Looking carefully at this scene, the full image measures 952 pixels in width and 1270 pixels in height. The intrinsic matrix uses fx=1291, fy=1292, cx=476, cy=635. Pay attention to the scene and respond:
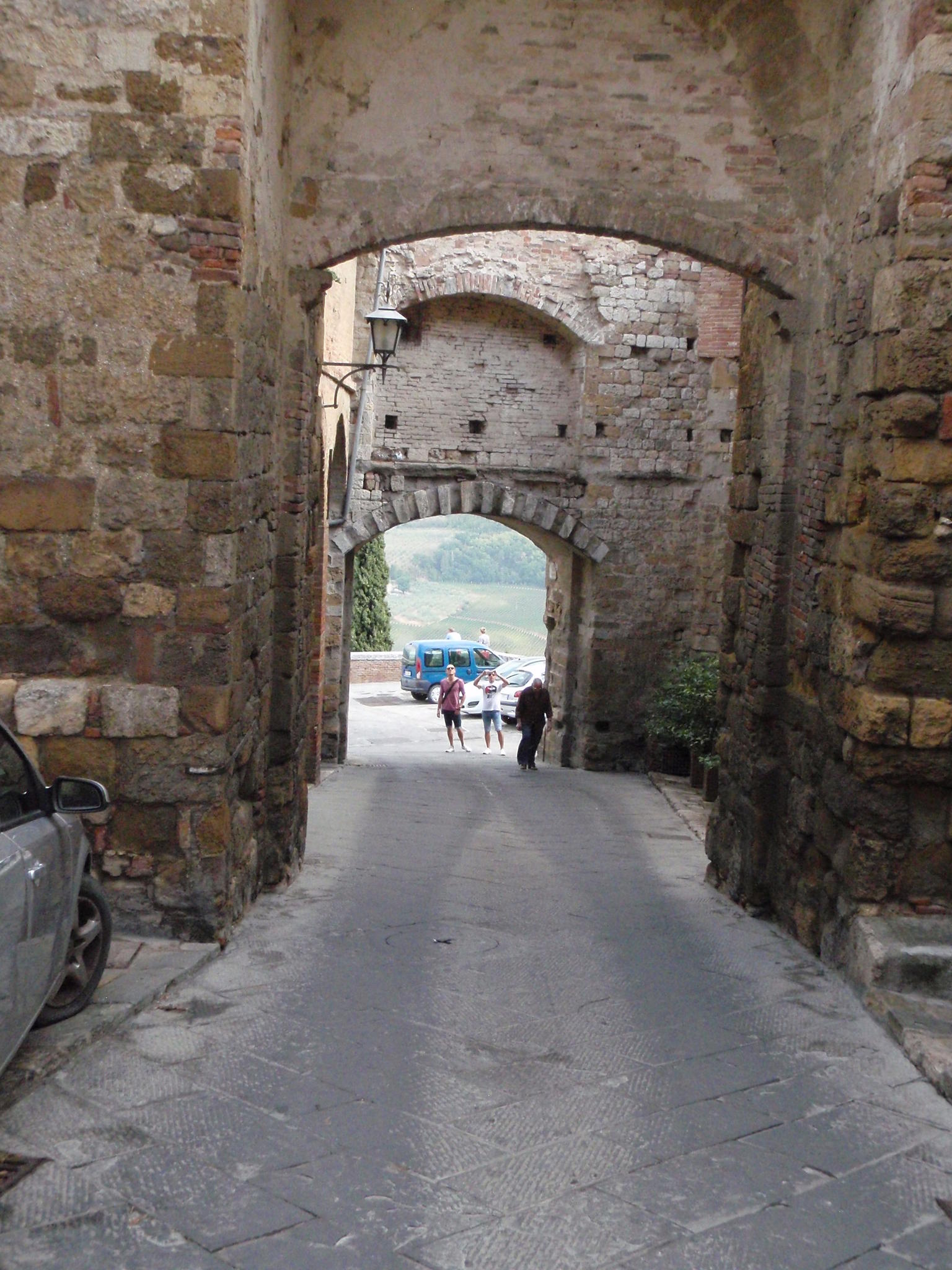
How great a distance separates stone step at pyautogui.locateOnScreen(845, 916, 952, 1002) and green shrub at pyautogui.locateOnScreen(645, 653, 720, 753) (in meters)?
7.23

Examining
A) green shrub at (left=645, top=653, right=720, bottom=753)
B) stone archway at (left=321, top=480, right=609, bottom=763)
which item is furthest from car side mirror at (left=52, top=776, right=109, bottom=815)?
stone archway at (left=321, top=480, right=609, bottom=763)

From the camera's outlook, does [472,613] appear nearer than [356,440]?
No

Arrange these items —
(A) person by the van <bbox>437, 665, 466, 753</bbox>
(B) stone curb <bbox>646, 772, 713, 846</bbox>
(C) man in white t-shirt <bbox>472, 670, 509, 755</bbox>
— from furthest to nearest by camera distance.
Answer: (C) man in white t-shirt <bbox>472, 670, 509, 755</bbox>
(A) person by the van <bbox>437, 665, 466, 753</bbox>
(B) stone curb <bbox>646, 772, 713, 846</bbox>

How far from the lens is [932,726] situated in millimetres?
4996

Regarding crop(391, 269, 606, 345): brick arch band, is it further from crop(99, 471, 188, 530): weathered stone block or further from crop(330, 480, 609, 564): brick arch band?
crop(99, 471, 188, 530): weathered stone block

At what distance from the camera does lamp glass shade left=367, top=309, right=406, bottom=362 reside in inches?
373

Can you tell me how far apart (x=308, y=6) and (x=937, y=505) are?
12.8 feet

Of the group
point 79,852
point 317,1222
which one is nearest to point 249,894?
point 79,852

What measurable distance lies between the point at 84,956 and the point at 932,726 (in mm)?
3244

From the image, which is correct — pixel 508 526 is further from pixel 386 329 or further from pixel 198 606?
pixel 198 606

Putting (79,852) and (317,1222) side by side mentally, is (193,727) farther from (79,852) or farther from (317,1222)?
(317,1222)

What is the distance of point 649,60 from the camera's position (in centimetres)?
642

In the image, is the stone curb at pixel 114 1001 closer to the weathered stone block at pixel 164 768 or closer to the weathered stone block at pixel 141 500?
the weathered stone block at pixel 164 768

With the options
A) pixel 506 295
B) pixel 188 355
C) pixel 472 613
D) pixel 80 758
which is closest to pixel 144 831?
pixel 80 758
